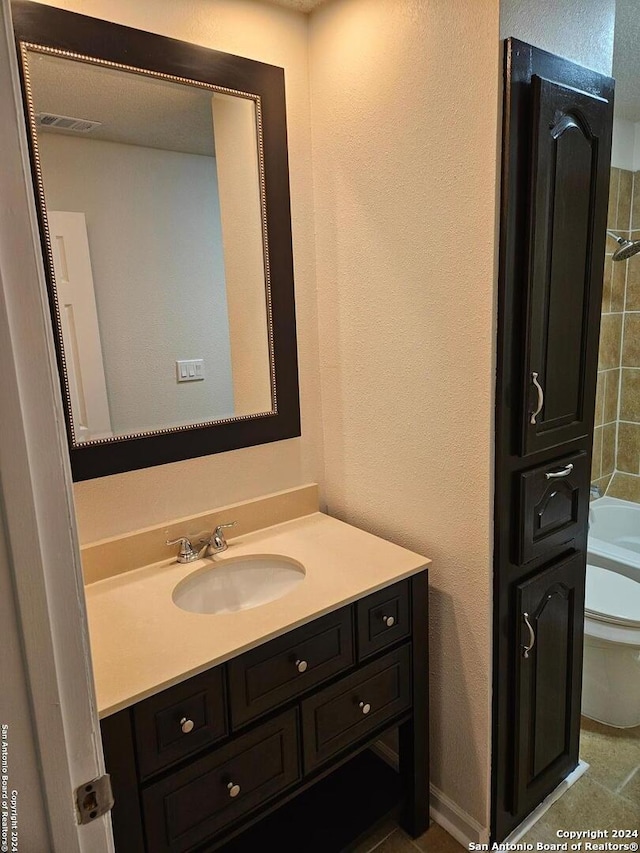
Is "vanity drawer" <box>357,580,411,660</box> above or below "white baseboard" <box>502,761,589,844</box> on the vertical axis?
above

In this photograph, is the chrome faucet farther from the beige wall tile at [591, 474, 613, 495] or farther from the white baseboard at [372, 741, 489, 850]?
the beige wall tile at [591, 474, 613, 495]

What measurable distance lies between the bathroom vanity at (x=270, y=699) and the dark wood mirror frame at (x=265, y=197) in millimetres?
310

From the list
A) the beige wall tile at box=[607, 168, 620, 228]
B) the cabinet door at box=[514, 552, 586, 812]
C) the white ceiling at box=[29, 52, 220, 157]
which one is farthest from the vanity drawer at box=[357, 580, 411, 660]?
the beige wall tile at box=[607, 168, 620, 228]

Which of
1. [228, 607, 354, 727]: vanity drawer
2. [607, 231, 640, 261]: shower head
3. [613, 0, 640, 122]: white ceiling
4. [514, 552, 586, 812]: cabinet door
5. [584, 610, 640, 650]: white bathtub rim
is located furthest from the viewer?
[607, 231, 640, 261]: shower head

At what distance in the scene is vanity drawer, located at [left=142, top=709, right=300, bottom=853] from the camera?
1.15m

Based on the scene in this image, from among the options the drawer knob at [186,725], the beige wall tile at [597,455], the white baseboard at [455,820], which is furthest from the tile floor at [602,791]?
the beige wall tile at [597,455]

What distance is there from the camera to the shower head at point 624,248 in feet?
8.43

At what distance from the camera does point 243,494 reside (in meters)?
1.77

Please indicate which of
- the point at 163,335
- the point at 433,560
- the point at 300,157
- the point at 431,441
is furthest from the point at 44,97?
the point at 433,560

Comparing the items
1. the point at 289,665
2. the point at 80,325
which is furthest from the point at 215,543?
the point at 80,325

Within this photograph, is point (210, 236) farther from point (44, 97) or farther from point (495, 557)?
point (495, 557)

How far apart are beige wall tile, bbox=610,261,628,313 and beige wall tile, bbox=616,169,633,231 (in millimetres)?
173

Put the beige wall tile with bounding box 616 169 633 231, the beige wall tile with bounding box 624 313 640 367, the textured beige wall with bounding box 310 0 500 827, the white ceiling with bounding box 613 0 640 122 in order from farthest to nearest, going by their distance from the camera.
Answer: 1. the beige wall tile with bounding box 624 313 640 367
2. the beige wall tile with bounding box 616 169 633 231
3. the white ceiling with bounding box 613 0 640 122
4. the textured beige wall with bounding box 310 0 500 827

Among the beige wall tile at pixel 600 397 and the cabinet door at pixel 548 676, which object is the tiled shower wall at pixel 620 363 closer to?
the beige wall tile at pixel 600 397
